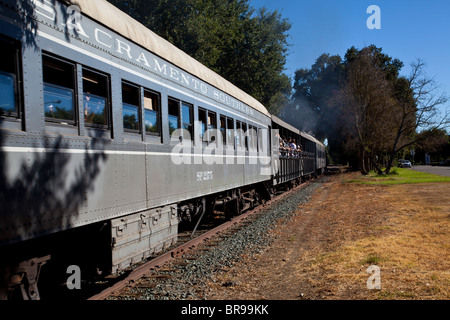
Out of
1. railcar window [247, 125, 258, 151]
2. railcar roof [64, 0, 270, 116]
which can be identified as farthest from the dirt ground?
railcar roof [64, 0, 270, 116]

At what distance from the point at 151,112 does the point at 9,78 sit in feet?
8.59

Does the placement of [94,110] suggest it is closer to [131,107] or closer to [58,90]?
[58,90]

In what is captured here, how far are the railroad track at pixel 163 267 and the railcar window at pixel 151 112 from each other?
2225 millimetres

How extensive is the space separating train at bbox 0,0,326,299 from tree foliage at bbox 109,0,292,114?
1613cm

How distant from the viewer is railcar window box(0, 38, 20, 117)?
3311 millimetres

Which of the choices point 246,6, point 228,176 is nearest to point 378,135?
point 246,6

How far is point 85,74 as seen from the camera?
444 centimetres

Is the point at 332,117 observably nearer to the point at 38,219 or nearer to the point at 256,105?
the point at 256,105

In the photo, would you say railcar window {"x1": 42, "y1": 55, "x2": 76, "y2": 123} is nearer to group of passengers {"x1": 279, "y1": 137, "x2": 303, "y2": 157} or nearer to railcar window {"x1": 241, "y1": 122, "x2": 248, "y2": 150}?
railcar window {"x1": 241, "y1": 122, "x2": 248, "y2": 150}

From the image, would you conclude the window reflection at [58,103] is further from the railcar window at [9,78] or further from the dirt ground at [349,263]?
the dirt ground at [349,263]

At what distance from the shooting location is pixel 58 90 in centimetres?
400

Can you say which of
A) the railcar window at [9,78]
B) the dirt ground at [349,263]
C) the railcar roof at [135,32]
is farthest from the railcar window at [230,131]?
the railcar window at [9,78]

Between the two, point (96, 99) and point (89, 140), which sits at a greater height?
point (96, 99)

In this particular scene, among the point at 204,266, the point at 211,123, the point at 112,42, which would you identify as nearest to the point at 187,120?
the point at 211,123
